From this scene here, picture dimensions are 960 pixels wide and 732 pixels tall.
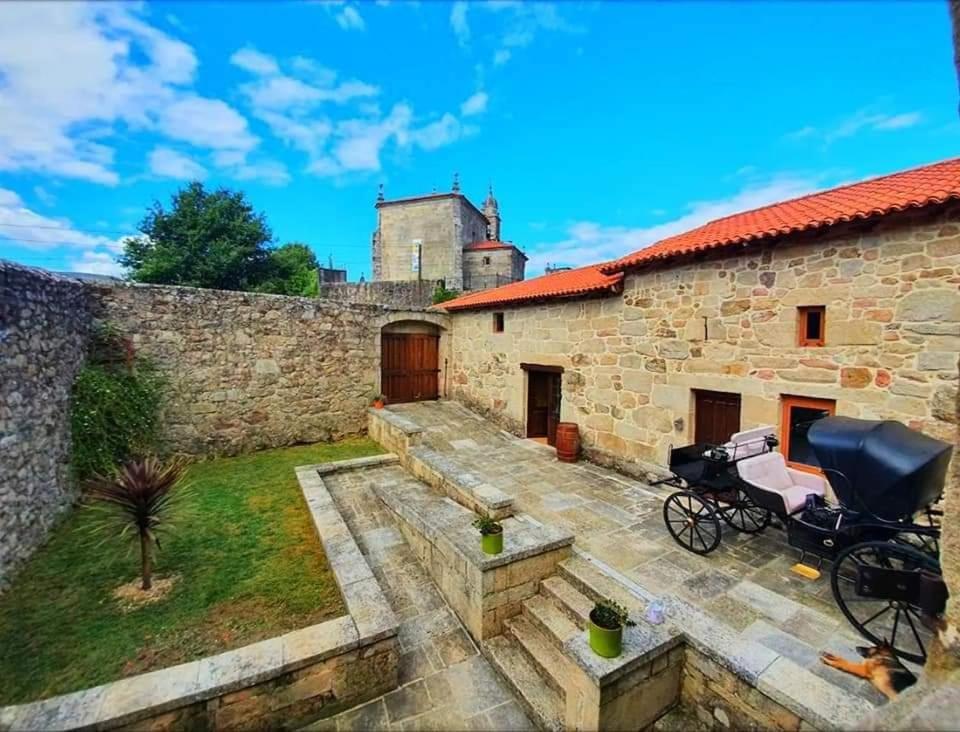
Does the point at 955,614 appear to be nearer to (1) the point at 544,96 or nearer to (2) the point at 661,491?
(2) the point at 661,491

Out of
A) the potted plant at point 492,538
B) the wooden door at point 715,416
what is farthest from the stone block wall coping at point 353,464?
the wooden door at point 715,416

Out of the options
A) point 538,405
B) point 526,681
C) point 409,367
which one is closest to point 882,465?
point 526,681

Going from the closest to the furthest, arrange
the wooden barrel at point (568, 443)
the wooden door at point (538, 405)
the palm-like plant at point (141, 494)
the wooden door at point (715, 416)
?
the palm-like plant at point (141, 494), the wooden door at point (715, 416), the wooden barrel at point (568, 443), the wooden door at point (538, 405)

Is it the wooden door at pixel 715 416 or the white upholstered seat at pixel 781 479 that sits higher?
the wooden door at pixel 715 416

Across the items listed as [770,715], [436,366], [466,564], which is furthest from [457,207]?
[770,715]

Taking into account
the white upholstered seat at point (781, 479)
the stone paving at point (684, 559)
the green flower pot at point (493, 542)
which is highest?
the white upholstered seat at point (781, 479)

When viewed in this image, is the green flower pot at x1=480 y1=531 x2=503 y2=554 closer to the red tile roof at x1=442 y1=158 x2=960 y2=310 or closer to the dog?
the dog

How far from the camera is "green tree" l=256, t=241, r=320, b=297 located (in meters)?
18.1

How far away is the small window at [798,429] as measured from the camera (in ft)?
14.7

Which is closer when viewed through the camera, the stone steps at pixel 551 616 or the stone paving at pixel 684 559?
the stone paving at pixel 684 559

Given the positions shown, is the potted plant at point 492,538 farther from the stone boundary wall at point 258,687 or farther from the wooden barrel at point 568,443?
the wooden barrel at point 568,443

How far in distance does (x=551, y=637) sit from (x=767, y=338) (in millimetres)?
4231

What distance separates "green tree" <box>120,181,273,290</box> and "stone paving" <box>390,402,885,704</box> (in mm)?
15683

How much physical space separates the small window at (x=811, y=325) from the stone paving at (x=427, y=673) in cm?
480
